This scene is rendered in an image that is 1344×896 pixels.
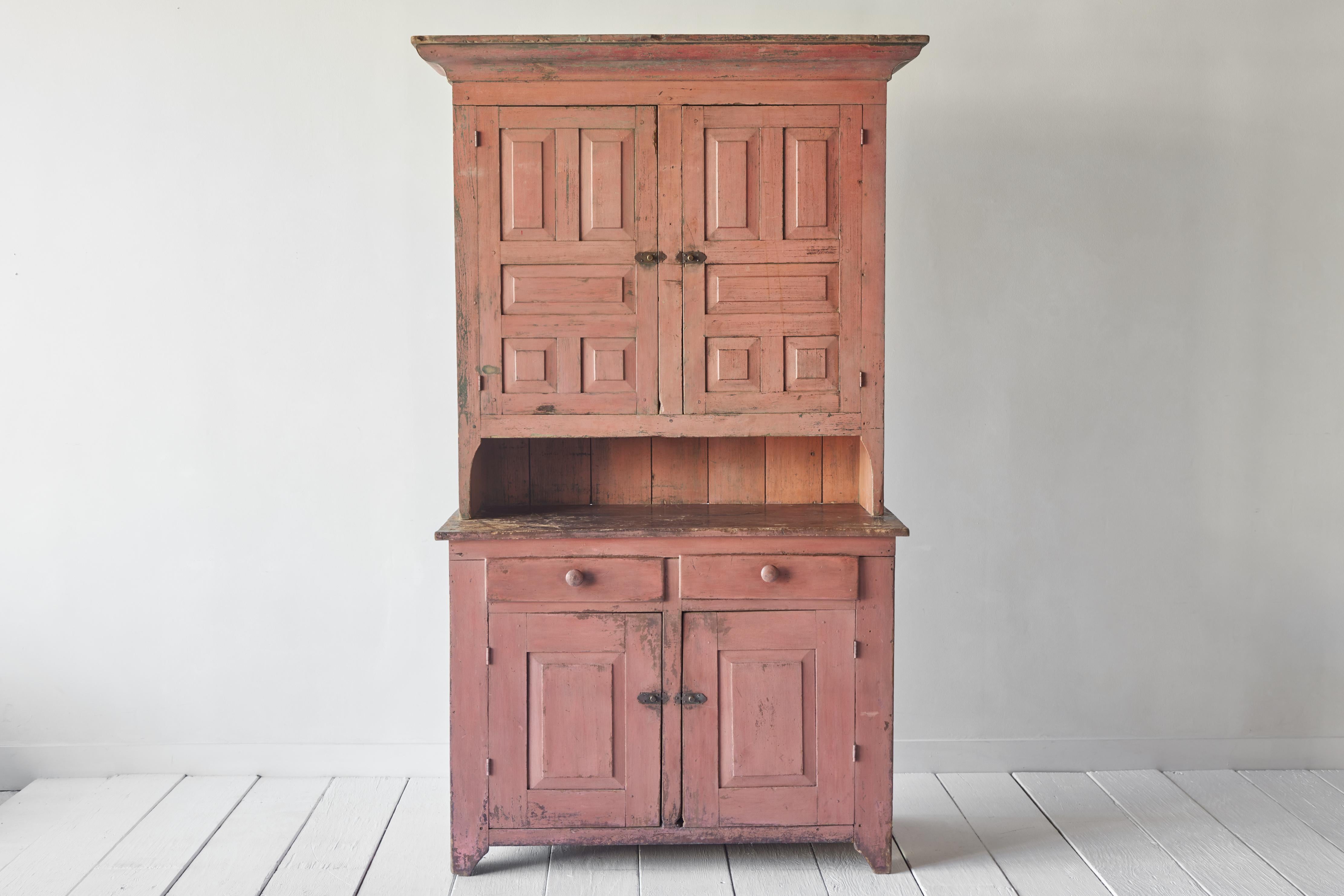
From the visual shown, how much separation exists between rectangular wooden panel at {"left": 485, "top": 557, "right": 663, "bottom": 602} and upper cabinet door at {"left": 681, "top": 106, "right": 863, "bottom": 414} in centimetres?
43

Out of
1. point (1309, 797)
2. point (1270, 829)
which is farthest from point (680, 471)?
point (1309, 797)

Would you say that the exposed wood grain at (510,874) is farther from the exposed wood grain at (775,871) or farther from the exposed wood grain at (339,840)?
the exposed wood grain at (775,871)

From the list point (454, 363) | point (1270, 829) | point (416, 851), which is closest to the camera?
point (416, 851)

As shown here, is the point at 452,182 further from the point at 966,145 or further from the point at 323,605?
the point at 966,145

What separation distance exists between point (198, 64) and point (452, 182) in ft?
2.78

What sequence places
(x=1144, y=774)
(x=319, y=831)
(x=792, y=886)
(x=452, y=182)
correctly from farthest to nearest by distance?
(x=1144, y=774) < (x=452, y=182) < (x=319, y=831) < (x=792, y=886)

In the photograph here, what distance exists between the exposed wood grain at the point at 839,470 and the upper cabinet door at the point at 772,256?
367mm

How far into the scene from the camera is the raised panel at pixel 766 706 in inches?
96.7

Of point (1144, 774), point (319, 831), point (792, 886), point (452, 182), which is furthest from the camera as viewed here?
point (1144, 774)

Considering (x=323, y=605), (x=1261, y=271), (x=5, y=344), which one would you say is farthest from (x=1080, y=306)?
(x=5, y=344)

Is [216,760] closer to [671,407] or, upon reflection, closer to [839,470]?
[671,407]

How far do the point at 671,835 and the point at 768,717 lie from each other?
38cm

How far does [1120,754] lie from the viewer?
10.2 feet

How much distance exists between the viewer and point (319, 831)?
2705mm
